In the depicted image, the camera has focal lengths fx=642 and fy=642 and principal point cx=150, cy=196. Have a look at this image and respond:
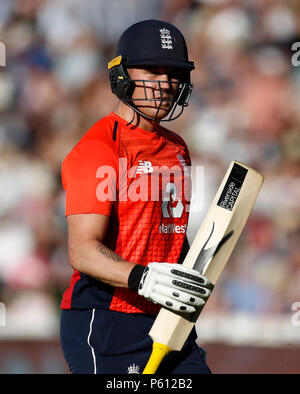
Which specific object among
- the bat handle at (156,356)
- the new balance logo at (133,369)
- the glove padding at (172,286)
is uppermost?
the glove padding at (172,286)

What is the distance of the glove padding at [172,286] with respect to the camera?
182 cm

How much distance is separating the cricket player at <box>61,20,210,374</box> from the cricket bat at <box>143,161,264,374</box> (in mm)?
93

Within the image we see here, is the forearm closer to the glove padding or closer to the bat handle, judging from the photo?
the glove padding

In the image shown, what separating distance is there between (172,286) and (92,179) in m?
0.43

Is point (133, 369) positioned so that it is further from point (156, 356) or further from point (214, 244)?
point (214, 244)

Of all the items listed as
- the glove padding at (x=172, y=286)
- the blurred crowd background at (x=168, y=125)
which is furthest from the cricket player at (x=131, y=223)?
the blurred crowd background at (x=168, y=125)

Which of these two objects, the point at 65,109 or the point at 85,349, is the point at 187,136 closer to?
the point at 65,109

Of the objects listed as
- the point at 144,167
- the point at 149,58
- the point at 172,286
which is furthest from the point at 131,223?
the point at 149,58

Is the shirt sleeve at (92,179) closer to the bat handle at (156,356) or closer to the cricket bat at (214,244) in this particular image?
the cricket bat at (214,244)

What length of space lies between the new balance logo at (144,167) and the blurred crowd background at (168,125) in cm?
291

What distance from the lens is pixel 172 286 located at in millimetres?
1820
